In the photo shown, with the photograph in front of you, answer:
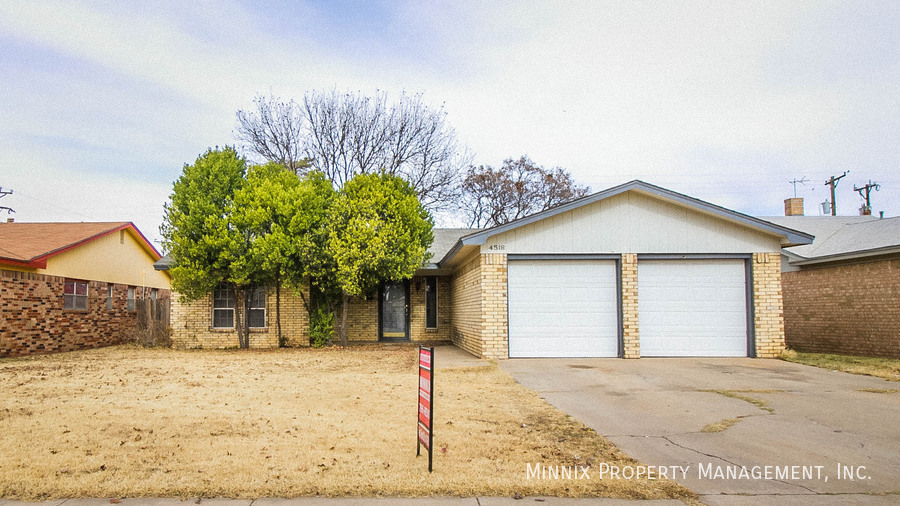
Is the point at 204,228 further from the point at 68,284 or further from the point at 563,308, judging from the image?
the point at 563,308

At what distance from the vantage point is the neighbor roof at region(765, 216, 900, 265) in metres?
14.8

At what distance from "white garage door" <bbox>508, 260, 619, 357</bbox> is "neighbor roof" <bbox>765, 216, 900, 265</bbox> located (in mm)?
6412

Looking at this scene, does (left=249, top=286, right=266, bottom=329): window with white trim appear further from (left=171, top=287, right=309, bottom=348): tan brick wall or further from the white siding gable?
the white siding gable

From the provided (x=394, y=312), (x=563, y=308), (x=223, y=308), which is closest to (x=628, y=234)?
(x=563, y=308)

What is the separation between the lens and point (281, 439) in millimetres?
6062

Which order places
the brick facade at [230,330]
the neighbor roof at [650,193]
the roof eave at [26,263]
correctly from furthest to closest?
the brick facade at [230,330]
the roof eave at [26,263]
the neighbor roof at [650,193]

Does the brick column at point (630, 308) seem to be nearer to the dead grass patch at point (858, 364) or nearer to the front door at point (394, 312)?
the dead grass patch at point (858, 364)

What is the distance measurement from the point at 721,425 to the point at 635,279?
783 centimetres

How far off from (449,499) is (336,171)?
27647mm

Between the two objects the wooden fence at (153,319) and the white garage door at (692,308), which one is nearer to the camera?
the white garage door at (692,308)

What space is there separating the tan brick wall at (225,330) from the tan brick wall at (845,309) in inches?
601

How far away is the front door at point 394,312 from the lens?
20969 mm

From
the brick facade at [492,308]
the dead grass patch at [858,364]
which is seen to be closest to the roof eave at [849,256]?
the dead grass patch at [858,364]

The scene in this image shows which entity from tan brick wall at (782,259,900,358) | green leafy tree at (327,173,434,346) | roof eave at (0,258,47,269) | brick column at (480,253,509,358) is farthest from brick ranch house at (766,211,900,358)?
roof eave at (0,258,47,269)
